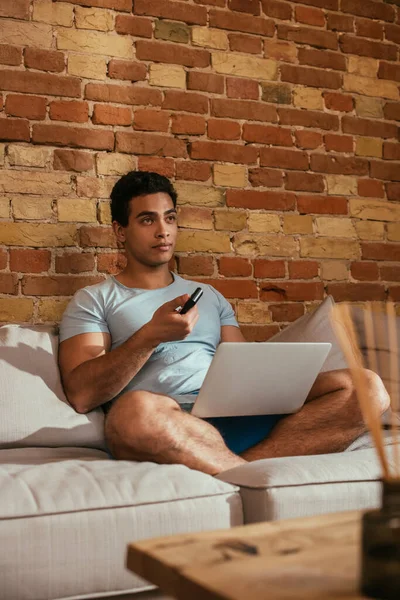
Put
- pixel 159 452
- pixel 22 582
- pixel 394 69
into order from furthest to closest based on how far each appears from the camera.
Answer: pixel 394 69, pixel 159 452, pixel 22 582

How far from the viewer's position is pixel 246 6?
286cm

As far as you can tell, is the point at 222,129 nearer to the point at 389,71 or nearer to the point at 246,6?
the point at 246,6

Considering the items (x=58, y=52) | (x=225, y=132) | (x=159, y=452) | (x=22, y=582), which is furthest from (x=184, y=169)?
(x=22, y=582)

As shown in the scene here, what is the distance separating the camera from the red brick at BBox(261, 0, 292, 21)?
9.52 ft

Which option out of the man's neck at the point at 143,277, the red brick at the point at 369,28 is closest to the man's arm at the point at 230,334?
the man's neck at the point at 143,277

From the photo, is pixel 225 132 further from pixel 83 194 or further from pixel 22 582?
pixel 22 582

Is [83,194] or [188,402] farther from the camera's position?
[83,194]

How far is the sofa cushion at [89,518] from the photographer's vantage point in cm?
131

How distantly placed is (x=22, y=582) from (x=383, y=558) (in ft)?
2.52

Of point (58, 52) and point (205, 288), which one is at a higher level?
point (58, 52)

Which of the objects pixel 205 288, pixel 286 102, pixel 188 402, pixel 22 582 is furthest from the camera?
pixel 286 102

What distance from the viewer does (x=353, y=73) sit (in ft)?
10.0

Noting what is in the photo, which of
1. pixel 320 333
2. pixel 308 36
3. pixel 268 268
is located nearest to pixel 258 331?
pixel 268 268

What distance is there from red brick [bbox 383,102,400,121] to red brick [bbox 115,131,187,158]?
0.96 meters
